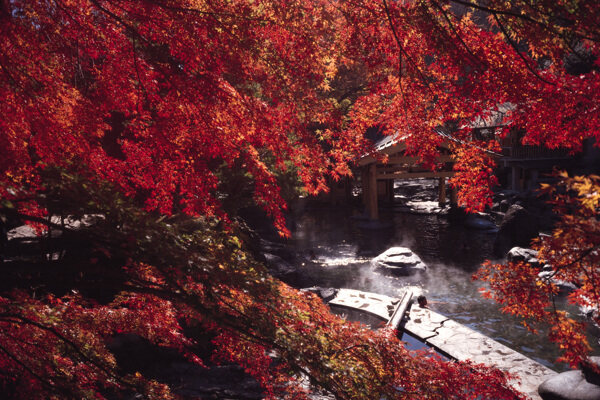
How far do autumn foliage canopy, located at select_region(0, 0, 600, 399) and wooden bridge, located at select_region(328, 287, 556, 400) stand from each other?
93.1 inches

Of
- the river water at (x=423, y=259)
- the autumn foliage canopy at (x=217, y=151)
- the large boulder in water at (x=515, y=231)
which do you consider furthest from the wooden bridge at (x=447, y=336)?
the large boulder in water at (x=515, y=231)

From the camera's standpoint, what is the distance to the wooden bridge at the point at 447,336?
7.41m

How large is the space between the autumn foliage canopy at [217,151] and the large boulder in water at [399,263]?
748 cm

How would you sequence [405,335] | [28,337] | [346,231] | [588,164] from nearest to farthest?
[28,337]
[405,335]
[346,231]
[588,164]

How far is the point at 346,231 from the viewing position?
68.7ft

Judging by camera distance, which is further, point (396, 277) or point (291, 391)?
point (396, 277)

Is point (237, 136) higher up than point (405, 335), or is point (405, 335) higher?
point (237, 136)

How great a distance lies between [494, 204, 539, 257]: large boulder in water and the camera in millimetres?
16328

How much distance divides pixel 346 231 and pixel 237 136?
50.5 ft

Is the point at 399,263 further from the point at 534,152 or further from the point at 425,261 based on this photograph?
the point at 534,152

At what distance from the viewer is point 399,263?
1437cm

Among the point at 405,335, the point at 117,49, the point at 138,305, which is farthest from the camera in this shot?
the point at 405,335

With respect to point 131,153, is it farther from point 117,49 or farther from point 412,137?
point 412,137

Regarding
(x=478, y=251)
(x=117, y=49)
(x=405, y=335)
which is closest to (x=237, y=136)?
(x=117, y=49)
